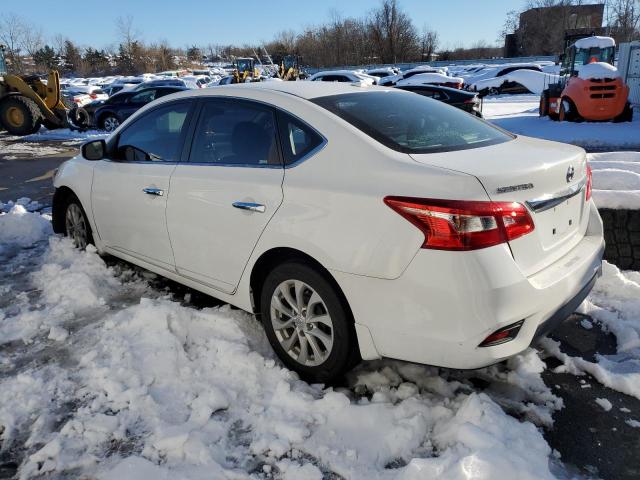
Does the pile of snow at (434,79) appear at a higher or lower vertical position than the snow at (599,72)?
lower

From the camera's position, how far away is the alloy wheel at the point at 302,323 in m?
2.77

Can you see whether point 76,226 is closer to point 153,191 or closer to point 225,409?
point 153,191

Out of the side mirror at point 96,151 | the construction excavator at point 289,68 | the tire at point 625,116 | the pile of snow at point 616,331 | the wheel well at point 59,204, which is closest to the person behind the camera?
the pile of snow at point 616,331

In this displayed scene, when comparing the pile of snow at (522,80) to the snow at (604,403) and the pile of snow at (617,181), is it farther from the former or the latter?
the snow at (604,403)

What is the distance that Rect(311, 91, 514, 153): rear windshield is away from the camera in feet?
9.07

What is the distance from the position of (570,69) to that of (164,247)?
17.8 meters

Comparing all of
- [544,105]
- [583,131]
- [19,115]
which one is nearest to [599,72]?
[583,131]

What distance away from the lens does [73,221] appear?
5027 mm

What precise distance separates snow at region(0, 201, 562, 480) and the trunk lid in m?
0.80

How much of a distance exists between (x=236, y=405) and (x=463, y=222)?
1.53 m

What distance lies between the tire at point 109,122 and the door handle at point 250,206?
599 inches

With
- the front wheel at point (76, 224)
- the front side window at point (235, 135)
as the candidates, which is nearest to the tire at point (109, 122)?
the front wheel at point (76, 224)

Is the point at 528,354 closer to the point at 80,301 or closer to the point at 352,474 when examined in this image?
the point at 352,474

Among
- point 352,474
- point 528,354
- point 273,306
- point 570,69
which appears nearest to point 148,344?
point 273,306
